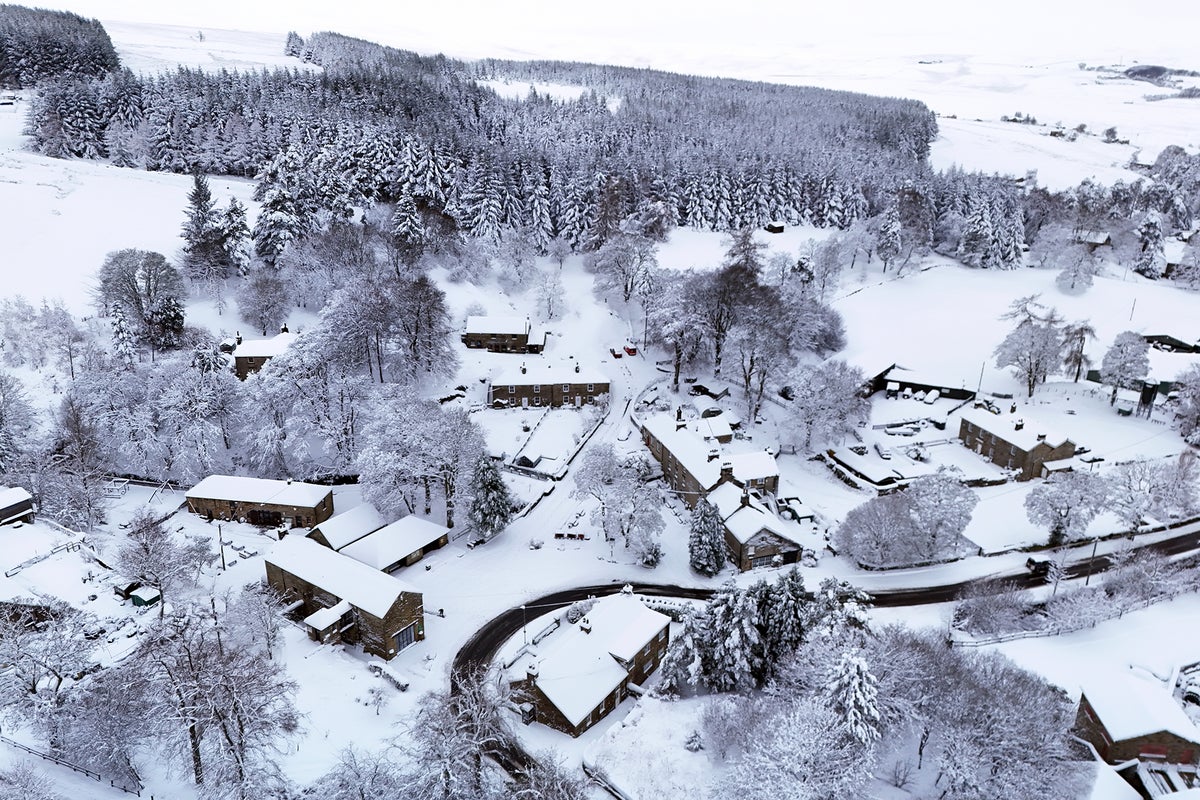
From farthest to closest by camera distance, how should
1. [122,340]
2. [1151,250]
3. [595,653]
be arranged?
[1151,250], [122,340], [595,653]

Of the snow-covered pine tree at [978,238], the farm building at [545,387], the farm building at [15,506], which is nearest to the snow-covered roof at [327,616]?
the farm building at [15,506]

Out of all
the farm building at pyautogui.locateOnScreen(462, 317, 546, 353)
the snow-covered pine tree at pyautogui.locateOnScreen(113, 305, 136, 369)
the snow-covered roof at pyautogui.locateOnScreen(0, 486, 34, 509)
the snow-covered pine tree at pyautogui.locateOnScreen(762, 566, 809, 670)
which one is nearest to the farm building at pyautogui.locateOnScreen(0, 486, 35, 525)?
the snow-covered roof at pyautogui.locateOnScreen(0, 486, 34, 509)

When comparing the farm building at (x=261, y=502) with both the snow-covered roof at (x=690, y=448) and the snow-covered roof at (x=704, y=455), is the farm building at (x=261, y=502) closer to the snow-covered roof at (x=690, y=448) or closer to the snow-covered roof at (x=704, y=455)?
the snow-covered roof at (x=690, y=448)

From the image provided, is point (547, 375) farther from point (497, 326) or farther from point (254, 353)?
point (254, 353)

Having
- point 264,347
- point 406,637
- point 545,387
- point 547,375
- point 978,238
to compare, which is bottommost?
point 406,637

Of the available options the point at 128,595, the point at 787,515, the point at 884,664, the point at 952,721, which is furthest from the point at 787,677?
the point at 128,595

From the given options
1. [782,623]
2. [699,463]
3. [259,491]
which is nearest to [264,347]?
[259,491]

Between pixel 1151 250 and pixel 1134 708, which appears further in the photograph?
pixel 1151 250

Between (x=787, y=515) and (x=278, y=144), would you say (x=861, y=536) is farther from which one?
(x=278, y=144)
